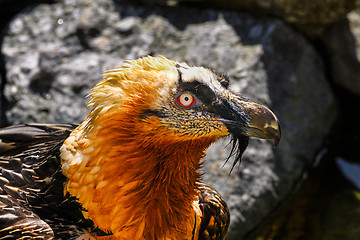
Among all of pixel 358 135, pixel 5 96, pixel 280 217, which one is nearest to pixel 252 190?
pixel 280 217

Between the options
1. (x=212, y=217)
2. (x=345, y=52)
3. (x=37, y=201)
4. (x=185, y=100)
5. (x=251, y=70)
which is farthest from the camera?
(x=345, y=52)

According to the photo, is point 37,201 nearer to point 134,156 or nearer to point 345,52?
point 134,156

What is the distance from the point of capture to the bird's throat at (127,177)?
7.97 ft

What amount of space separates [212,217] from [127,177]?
817 millimetres

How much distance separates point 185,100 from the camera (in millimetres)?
2398

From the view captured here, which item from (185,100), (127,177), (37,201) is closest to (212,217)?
(127,177)

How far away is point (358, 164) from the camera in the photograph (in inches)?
221

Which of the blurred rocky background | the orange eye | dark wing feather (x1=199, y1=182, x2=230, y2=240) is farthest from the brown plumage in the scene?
the blurred rocky background

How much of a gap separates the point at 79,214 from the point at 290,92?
332cm

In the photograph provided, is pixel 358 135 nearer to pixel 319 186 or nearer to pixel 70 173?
pixel 319 186

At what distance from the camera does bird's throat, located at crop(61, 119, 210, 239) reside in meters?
2.43

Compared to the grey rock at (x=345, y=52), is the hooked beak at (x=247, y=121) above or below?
above

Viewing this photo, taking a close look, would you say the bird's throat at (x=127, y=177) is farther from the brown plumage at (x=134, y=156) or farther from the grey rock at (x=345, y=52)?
the grey rock at (x=345, y=52)

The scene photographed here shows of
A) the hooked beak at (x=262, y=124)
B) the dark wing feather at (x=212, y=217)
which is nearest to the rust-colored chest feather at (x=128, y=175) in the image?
the hooked beak at (x=262, y=124)
